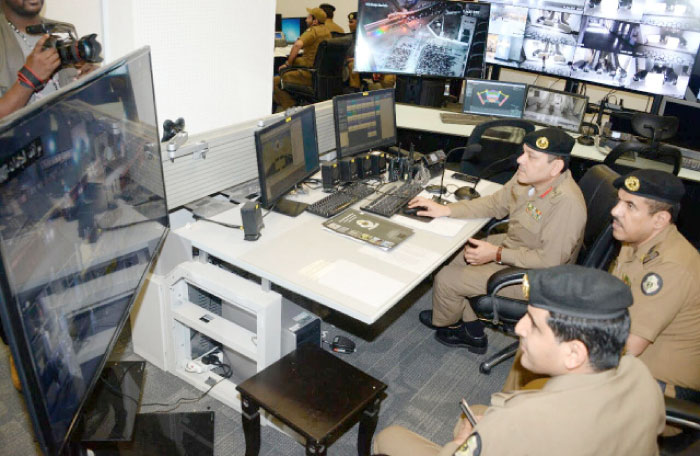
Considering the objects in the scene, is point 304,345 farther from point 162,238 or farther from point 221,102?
point 221,102

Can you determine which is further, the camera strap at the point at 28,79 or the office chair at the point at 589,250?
the office chair at the point at 589,250

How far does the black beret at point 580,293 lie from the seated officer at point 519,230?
1.22m

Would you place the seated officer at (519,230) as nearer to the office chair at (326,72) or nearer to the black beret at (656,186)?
the black beret at (656,186)

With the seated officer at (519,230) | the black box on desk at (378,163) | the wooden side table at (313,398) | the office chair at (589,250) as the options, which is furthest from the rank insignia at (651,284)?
the black box on desk at (378,163)

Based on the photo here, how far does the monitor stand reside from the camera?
2561 mm

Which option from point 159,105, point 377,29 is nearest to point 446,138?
point 377,29

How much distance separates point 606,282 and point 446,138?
3358 millimetres

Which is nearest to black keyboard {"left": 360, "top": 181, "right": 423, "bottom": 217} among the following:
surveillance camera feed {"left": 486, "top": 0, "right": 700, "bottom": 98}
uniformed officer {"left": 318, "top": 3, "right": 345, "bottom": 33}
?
surveillance camera feed {"left": 486, "top": 0, "right": 700, "bottom": 98}

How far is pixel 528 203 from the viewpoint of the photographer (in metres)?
2.69

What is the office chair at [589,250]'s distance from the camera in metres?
2.32

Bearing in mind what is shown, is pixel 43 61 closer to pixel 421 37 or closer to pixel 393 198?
pixel 393 198

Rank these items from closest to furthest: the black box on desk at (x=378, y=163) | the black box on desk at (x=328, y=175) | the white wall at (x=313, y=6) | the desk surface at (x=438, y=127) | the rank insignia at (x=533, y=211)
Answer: the rank insignia at (x=533, y=211), the black box on desk at (x=328, y=175), the black box on desk at (x=378, y=163), the desk surface at (x=438, y=127), the white wall at (x=313, y=6)

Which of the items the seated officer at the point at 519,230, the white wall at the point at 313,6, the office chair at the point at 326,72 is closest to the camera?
the seated officer at the point at 519,230

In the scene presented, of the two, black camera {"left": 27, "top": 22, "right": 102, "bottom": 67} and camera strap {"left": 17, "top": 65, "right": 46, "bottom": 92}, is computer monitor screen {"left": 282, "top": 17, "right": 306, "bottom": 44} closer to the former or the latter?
black camera {"left": 27, "top": 22, "right": 102, "bottom": 67}
